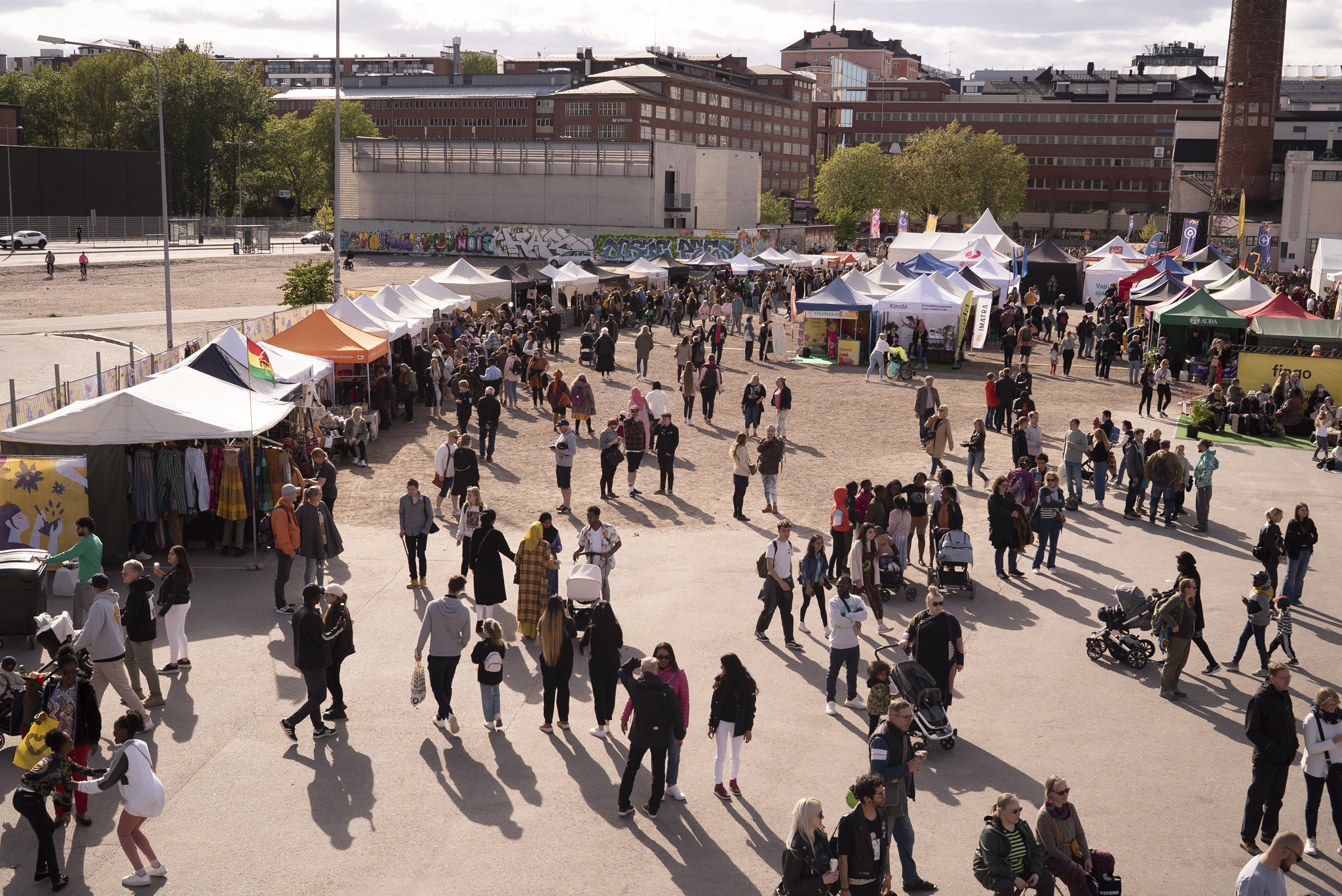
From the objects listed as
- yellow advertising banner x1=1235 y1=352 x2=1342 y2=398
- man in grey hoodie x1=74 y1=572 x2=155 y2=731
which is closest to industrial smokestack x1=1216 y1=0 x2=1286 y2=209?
yellow advertising banner x1=1235 y1=352 x2=1342 y2=398

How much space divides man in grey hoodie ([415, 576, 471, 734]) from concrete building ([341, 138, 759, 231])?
6149 centimetres

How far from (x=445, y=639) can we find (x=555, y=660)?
0.93m

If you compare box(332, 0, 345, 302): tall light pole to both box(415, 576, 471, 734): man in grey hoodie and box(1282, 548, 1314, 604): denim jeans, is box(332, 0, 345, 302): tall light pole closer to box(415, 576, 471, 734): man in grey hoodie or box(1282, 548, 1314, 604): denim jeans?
box(415, 576, 471, 734): man in grey hoodie

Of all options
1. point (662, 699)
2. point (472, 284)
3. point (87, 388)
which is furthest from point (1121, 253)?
point (662, 699)

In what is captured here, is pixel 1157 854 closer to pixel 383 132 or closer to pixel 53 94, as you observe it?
pixel 53 94

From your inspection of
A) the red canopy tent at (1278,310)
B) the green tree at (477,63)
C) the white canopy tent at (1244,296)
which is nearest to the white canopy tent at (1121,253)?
the white canopy tent at (1244,296)

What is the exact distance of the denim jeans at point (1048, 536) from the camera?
13320 mm

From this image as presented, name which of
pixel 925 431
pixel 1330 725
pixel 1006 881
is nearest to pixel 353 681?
pixel 1006 881

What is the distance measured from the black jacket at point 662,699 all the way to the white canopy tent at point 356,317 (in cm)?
1578

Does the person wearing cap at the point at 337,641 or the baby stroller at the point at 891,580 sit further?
the baby stroller at the point at 891,580

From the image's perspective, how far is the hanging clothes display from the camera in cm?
1291

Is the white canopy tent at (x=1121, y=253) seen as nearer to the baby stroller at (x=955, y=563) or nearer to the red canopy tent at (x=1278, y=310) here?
the red canopy tent at (x=1278, y=310)

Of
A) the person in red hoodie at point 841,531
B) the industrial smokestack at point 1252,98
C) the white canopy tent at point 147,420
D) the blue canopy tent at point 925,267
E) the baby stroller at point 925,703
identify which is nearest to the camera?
the baby stroller at point 925,703

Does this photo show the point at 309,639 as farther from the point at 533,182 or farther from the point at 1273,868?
the point at 533,182
